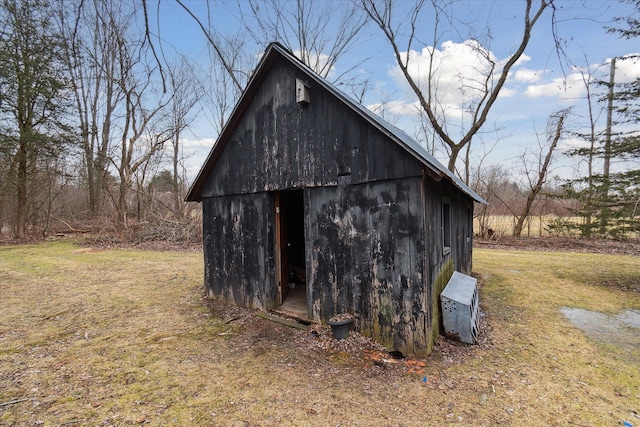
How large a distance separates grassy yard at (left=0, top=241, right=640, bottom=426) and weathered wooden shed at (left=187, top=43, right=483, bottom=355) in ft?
2.34

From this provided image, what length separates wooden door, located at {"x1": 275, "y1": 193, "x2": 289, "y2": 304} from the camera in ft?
21.5

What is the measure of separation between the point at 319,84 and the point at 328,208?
2.18 meters

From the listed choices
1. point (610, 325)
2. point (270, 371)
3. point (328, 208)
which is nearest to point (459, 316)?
point (328, 208)

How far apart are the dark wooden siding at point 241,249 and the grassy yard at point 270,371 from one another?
1.51ft

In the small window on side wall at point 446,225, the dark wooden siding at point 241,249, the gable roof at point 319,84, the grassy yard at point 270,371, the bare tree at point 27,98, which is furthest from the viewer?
the bare tree at point 27,98

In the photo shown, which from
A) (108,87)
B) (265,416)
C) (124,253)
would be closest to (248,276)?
(265,416)

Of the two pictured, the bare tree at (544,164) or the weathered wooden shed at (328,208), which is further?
the bare tree at (544,164)

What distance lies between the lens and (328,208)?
5.52 metres

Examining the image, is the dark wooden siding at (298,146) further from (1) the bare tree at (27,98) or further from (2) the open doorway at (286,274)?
(1) the bare tree at (27,98)

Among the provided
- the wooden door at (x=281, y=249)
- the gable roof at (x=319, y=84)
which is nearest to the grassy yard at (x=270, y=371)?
the wooden door at (x=281, y=249)

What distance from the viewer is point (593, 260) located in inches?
476

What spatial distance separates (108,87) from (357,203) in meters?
25.3

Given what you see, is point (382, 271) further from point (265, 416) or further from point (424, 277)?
point (265, 416)

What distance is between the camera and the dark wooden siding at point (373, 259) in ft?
15.2
